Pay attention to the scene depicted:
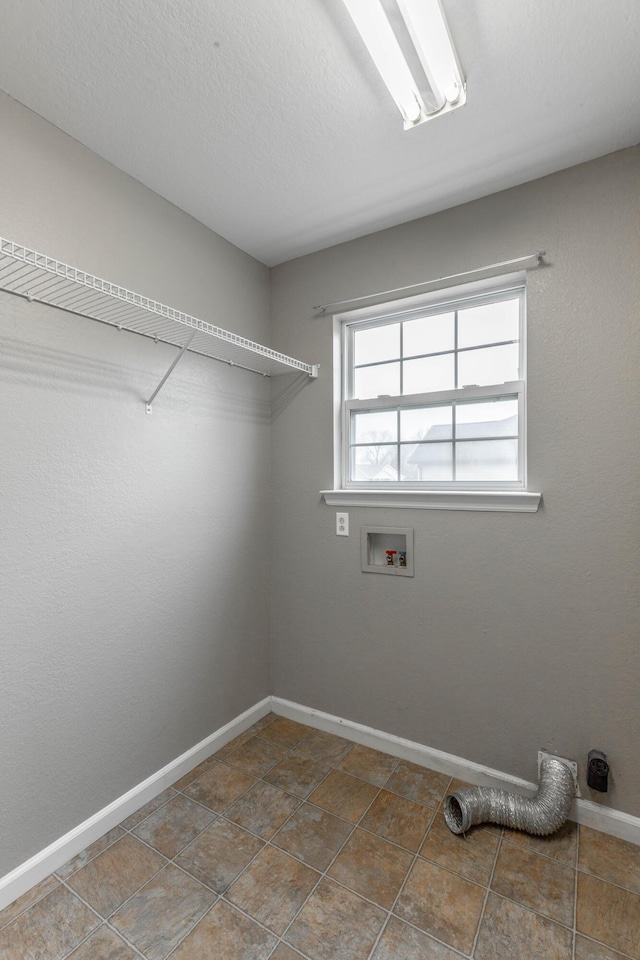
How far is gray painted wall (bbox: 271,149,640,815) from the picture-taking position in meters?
1.64

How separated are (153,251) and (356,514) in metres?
1.45

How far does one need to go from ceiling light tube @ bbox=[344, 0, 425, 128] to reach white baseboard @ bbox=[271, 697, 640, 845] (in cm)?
237

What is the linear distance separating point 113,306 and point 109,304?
2 centimetres

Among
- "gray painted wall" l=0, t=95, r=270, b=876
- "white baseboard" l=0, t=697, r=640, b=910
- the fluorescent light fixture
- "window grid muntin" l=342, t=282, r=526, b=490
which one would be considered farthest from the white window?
"white baseboard" l=0, t=697, r=640, b=910

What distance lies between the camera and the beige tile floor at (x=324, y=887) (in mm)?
1254

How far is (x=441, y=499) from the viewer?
1974mm

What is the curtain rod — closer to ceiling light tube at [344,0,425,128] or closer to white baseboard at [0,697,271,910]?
ceiling light tube at [344,0,425,128]

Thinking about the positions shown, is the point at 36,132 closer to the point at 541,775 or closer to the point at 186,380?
the point at 186,380

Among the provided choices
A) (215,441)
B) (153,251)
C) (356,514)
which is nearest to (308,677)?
(356,514)

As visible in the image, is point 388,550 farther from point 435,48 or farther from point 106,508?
point 435,48

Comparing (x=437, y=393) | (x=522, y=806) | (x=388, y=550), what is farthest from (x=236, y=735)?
(x=437, y=393)

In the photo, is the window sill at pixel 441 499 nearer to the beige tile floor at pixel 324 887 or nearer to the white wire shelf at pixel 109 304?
the white wire shelf at pixel 109 304

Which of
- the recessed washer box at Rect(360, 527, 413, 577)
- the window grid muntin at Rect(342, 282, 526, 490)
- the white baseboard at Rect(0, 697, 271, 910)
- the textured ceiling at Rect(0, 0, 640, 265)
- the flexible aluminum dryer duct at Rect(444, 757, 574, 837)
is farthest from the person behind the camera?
the recessed washer box at Rect(360, 527, 413, 577)

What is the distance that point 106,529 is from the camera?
1.69m
